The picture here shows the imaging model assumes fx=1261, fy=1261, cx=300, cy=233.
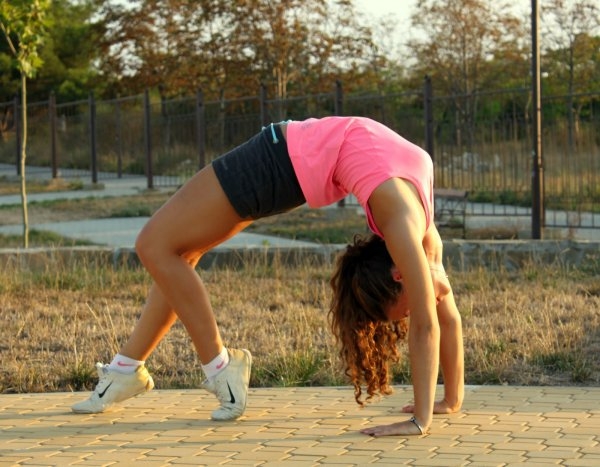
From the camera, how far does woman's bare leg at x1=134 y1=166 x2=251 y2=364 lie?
4.90 m

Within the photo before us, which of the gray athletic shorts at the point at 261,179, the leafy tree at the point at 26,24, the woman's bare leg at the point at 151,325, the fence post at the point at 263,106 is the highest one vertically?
the leafy tree at the point at 26,24

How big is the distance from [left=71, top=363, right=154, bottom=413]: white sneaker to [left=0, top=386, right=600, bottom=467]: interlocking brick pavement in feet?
0.21

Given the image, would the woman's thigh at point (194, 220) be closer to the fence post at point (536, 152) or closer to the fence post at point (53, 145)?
the fence post at point (536, 152)

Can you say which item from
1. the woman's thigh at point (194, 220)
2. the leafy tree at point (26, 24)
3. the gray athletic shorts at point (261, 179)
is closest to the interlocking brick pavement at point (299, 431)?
the woman's thigh at point (194, 220)

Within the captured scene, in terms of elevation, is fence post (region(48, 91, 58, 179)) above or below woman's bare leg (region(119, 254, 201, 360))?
above

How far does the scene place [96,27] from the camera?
4297 cm

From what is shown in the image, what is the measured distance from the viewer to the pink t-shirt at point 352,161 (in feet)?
15.4

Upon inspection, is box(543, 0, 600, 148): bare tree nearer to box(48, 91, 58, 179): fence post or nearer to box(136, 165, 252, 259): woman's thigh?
box(48, 91, 58, 179): fence post

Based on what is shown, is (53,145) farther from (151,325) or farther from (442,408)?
(442,408)

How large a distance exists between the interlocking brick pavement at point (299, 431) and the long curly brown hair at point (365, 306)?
0.87 ft

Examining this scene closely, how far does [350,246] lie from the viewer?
16.3ft

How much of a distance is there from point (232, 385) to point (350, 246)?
2.54 feet

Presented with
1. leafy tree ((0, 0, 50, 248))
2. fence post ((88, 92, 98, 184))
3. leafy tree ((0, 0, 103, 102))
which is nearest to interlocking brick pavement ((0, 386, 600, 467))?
leafy tree ((0, 0, 50, 248))

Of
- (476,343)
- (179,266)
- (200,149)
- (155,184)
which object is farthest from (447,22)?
(179,266)
